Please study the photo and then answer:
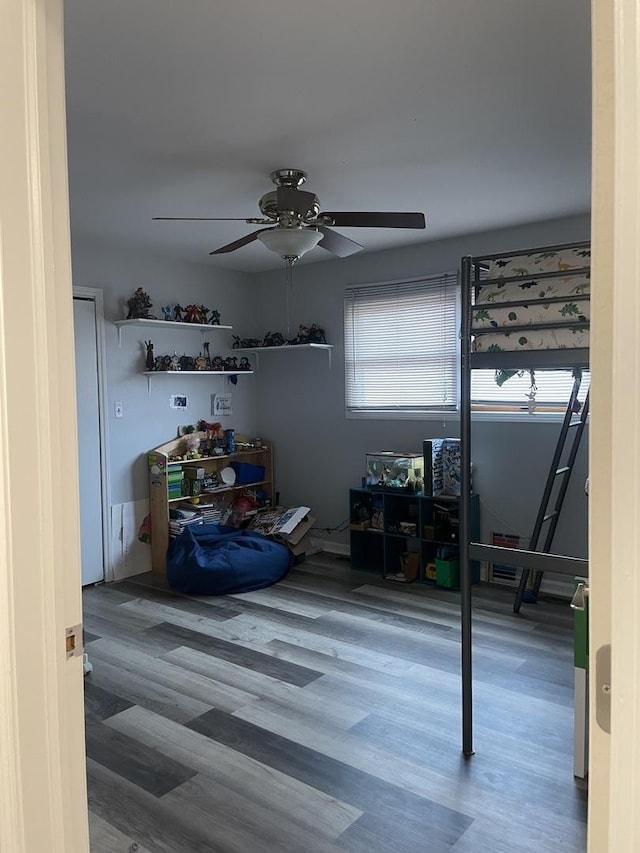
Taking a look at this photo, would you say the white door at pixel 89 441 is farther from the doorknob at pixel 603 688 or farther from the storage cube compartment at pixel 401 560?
the doorknob at pixel 603 688

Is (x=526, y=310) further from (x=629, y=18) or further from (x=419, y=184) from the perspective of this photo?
(x=629, y=18)

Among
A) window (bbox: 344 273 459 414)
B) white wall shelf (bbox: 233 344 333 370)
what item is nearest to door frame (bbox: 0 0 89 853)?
window (bbox: 344 273 459 414)

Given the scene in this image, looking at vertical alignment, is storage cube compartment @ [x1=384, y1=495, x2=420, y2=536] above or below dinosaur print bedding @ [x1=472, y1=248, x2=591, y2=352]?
below

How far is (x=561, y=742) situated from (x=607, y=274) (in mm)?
2625

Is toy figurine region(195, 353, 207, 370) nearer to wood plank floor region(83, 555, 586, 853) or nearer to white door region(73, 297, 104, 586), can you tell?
white door region(73, 297, 104, 586)

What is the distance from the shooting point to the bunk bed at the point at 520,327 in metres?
2.43

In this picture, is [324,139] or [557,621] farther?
[557,621]

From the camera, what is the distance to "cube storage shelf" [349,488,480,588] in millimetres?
4828

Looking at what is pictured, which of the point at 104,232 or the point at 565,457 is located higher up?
the point at 104,232

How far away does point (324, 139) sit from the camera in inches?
116

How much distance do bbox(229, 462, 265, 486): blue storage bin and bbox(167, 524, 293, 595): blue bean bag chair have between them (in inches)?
28.4

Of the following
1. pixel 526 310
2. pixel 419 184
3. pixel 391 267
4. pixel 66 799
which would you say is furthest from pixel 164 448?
pixel 66 799

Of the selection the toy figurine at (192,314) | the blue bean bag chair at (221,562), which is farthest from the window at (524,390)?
the toy figurine at (192,314)

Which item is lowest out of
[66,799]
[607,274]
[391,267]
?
[66,799]
